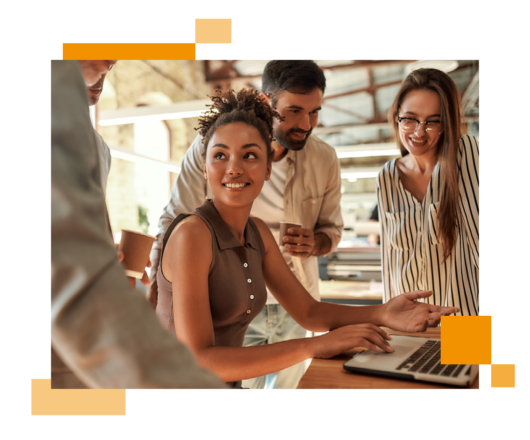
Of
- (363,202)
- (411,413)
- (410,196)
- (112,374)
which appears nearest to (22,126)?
(112,374)

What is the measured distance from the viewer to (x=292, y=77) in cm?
151

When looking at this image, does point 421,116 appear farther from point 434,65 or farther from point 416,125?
point 434,65

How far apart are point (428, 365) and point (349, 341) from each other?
152mm

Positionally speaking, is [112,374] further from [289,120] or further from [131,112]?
[131,112]

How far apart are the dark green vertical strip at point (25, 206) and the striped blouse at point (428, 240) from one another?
1.00 metres

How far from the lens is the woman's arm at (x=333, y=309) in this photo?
1.03 m

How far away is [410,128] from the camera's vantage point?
4.32 feet

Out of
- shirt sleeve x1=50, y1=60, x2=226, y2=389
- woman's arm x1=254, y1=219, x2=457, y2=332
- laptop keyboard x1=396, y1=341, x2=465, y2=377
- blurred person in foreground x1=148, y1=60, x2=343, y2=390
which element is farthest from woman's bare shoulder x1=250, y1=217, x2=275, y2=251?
shirt sleeve x1=50, y1=60, x2=226, y2=389

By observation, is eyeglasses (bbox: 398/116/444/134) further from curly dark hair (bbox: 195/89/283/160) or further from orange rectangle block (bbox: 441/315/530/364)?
orange rectangle block (bbox: 441/315/530/364)

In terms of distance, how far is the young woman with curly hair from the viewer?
2.78ft

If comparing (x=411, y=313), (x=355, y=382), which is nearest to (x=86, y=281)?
(x=355, y=382)

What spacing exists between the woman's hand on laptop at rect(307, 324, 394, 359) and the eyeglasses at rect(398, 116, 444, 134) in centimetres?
71

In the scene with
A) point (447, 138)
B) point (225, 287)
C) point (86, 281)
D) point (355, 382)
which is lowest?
point (355, 382)

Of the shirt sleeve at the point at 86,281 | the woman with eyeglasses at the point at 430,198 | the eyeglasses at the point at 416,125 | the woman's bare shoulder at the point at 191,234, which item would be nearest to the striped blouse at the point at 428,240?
the woman with eyeglasses at the point at 430,198
